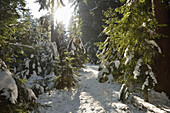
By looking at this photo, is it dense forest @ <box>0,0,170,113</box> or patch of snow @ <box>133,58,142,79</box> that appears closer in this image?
dense forest @ <box>0,0,170,113</box>

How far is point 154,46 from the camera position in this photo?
12.6 feet

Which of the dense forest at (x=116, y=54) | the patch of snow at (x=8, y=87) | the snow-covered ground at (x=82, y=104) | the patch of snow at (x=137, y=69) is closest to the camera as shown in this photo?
the patch of snow at (x=8, y=87)

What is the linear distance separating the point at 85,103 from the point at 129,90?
5.32ft

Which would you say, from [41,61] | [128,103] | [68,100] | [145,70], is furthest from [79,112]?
[41,61]

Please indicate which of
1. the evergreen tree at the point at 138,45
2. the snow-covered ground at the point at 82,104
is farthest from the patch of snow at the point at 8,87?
the evergreen tree at the point at 138,45

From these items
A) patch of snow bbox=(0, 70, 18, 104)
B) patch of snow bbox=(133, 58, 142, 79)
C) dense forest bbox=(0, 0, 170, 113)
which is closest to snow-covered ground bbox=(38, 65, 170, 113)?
dense forest bbox=(0, 0, 170, 113)

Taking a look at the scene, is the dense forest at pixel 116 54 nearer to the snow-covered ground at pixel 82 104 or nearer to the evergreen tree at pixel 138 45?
the evergreen tree at pixel 138 45

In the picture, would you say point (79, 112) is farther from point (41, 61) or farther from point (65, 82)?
point (41, 61)

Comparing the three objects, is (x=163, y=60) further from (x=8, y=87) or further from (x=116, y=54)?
(x=8, y=87)

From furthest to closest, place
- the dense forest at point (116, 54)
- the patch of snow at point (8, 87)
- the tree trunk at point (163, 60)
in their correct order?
the tree trunk at point (163, 60), the dense forest at point (116, 54), the patch of snow at point (8, 87)

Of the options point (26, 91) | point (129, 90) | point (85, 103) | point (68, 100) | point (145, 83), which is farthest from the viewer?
point (68, 100)

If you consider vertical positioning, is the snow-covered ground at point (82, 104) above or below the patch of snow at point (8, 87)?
below

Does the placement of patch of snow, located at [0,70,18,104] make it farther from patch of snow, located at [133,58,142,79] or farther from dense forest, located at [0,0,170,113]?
patch of snow, located at [133,58,142,79]

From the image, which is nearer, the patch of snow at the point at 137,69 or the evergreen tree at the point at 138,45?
the patch of snow at the point at 137,69
